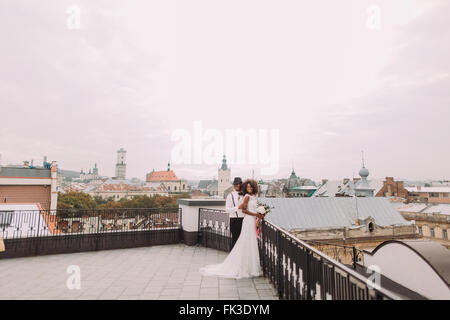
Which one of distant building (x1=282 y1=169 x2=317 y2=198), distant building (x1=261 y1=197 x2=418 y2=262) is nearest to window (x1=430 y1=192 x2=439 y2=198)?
distant building (x1=282 y1=169 x2=317 y2=198)

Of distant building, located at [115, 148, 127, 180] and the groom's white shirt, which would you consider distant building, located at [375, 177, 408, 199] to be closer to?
the groom's white shirt

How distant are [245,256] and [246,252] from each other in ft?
0.28

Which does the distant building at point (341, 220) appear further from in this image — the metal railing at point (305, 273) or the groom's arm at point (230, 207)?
the metal railing at point (305, 273)

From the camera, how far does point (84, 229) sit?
7.77 meters

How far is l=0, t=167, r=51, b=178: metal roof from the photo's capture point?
30.6 m

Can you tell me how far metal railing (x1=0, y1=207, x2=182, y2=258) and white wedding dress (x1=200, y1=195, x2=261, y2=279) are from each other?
12.3ft

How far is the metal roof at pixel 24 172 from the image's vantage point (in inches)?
1206

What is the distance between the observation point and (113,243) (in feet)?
25.8

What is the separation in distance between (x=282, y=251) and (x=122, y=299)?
2860mm

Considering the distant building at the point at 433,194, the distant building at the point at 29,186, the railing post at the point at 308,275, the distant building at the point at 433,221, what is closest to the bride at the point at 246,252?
the railing post at the point at 308,275

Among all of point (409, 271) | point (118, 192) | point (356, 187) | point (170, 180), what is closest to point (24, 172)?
point (409, 271)

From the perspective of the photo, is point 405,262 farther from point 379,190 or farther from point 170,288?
point 379,190

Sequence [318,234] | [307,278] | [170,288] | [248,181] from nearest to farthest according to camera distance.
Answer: [307,278], [170,288], [248,181], [318,234]
